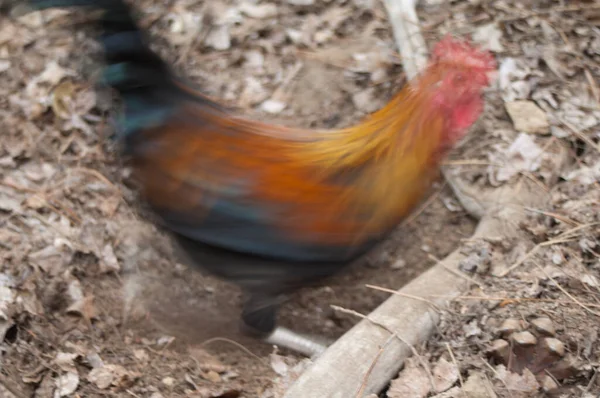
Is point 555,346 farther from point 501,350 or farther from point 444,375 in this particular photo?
point 444,375

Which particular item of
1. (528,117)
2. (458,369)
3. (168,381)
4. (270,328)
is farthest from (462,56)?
(168,381)

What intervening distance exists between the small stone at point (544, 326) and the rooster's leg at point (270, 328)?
3.17ft

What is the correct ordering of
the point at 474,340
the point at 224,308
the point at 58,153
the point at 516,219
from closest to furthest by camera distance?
the point at 474,340, the point at 516,219, the point at 224,308, the point at 58,153

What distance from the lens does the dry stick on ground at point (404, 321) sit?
92.5 inches

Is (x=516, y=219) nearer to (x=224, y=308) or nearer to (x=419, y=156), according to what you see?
(x=419, y=156)

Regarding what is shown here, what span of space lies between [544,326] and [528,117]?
1.48 m

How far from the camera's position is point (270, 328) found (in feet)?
9.77

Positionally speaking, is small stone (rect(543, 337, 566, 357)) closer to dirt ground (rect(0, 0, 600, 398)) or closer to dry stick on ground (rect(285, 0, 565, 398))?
dirt ground (rect(0, 0, 600, 398))

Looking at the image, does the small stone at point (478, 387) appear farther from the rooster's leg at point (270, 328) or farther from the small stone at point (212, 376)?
the small stone at point (212, 376)

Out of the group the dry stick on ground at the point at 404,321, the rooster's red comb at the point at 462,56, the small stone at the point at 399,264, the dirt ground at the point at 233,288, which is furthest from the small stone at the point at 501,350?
the rooster's red comb at the point at 462,56

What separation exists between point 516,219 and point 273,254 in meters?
1.26

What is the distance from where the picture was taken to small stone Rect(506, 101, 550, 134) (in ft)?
11.3

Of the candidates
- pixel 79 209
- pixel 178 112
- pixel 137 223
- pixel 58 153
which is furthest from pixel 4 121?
pixel 178 112

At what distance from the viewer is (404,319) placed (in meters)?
2.60
